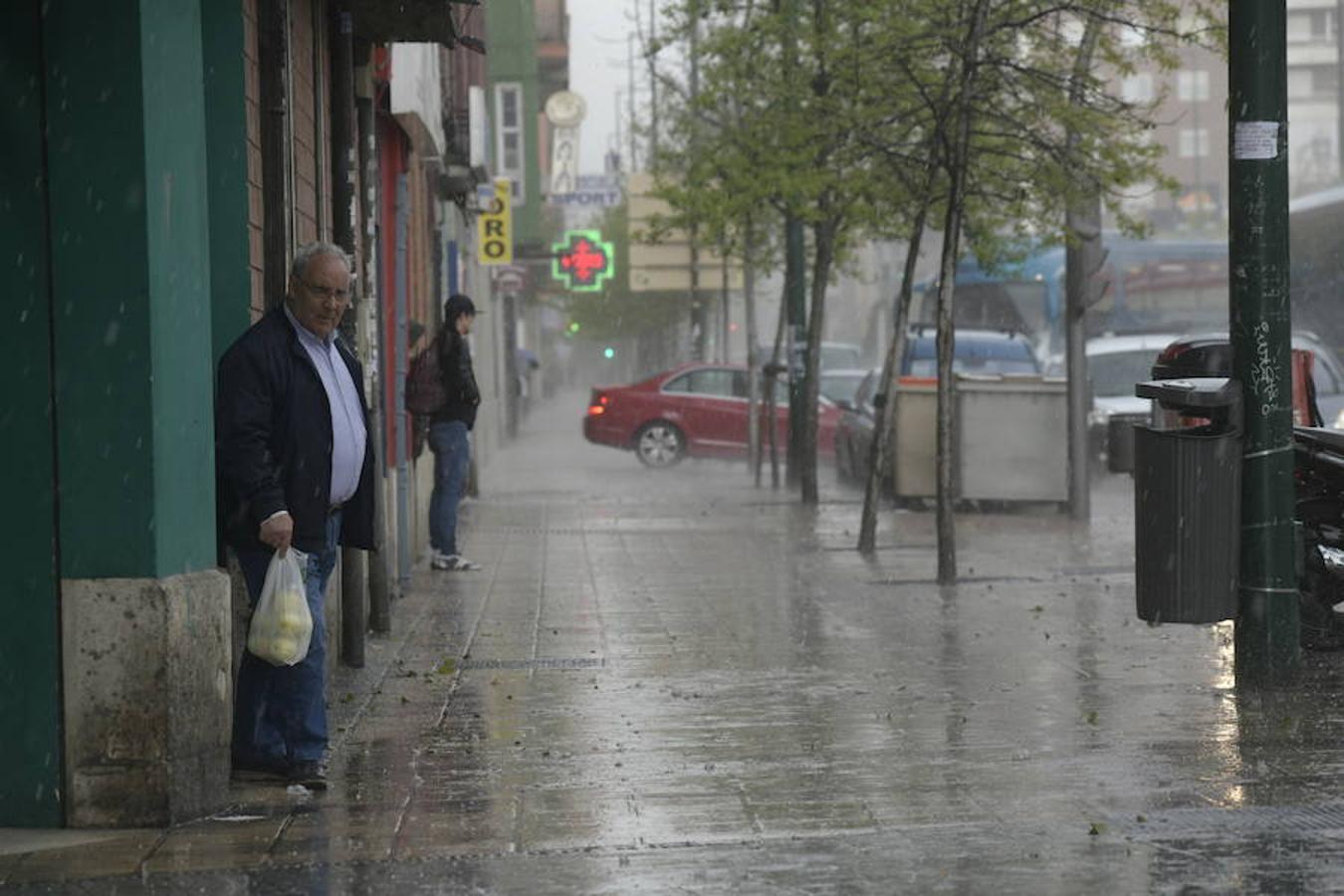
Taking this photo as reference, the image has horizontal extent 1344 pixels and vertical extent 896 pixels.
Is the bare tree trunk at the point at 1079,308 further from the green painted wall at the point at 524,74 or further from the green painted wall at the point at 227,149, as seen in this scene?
the green painted wall at the point at 524,74

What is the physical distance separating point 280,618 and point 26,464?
1024 millimetres

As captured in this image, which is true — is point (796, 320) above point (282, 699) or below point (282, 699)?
above

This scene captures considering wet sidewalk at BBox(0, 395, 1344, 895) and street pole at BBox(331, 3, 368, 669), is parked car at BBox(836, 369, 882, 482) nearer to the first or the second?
wet sidewalk at BBox(0, 395, 1344, 895)

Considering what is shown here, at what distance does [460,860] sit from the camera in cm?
668

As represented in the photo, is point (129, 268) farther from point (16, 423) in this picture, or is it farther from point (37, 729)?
A: point (37, 729)

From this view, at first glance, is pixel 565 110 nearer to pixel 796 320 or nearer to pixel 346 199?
pixel 796 320

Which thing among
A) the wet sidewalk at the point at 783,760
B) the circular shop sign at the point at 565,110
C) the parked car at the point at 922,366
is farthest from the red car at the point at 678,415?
the circular shop sign at the point at 565,110

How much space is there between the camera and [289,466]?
8102mm

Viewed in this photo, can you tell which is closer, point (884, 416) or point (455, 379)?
point (455, 379)

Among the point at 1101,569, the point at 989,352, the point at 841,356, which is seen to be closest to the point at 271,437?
the point at 1101,569

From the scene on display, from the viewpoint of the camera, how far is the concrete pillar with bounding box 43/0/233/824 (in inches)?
280

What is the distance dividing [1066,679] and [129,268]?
4813 millimetres

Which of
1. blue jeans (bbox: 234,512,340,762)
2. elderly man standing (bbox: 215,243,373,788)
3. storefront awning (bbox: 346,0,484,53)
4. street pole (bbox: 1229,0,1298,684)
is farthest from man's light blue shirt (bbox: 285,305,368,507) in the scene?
storefront awning (bbox: 346,0,484,53)

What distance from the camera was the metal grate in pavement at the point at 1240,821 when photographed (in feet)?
22.6
